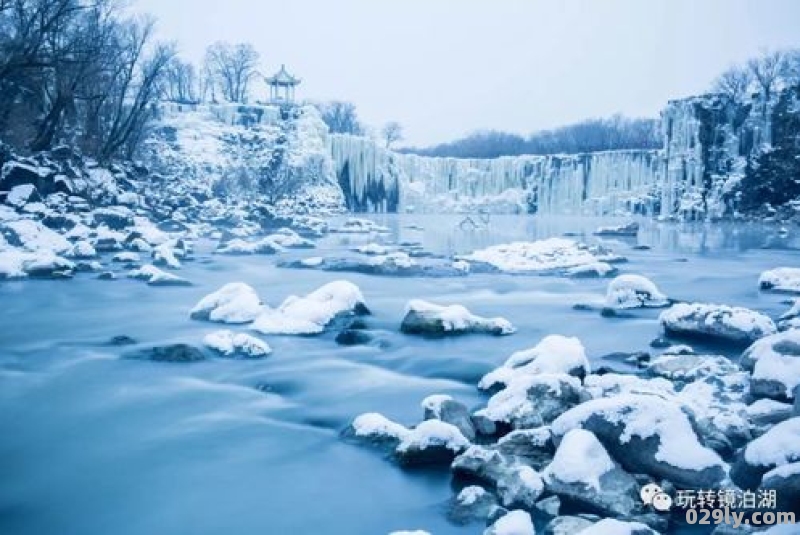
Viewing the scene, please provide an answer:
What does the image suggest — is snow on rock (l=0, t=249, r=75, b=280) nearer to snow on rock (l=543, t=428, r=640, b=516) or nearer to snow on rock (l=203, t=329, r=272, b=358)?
snow on rock (l=203, t=329, r=272, b=358)

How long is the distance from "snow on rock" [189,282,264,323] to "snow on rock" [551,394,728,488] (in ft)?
16.7

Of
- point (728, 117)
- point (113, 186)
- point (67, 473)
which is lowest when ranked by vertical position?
point (67, 473)

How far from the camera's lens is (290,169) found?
44.7 m

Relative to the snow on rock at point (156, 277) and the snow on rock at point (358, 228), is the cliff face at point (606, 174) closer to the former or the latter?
the snow on rock at point (358, 228)

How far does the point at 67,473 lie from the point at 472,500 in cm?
241

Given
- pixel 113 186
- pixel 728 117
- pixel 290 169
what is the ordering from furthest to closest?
pixel 290 169 < pixel 728 117 < pixel 113 186

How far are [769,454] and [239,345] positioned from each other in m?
4.83

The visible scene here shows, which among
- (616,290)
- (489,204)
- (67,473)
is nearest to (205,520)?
(67,473)

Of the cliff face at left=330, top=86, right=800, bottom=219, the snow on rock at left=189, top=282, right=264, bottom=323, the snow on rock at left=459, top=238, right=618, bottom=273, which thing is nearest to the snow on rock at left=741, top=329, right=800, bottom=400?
the snow on rock at left=189, top=282, right=264, bottom=323

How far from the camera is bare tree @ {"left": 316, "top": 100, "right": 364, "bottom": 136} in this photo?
69938mm

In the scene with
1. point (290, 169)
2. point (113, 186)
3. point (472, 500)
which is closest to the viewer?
point (472, 500)

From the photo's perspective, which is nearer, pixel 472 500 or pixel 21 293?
pixel 472 500

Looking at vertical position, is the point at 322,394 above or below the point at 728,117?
below

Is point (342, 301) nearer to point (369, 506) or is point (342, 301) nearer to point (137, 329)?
point (137, 329)
